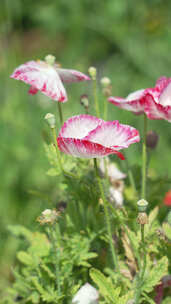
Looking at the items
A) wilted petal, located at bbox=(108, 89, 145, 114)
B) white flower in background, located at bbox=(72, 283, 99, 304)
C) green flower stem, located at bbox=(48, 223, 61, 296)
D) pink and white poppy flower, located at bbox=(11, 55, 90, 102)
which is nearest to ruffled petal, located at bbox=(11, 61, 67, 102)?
pink and white poppy flower, located at bbox=(11, 55, 90, 102)

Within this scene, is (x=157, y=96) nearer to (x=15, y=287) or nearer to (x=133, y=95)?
(x=133, y=95)

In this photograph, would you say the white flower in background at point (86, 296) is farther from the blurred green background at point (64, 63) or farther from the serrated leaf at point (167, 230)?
the blurred green background at point (64, 63)

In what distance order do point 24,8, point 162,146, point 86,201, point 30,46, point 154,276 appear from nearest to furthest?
point 154,276, point 86,201, point 162,146, point 24,8, point 30,46

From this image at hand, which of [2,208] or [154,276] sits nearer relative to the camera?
[154,276]

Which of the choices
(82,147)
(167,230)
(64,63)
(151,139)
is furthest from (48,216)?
(64,63)

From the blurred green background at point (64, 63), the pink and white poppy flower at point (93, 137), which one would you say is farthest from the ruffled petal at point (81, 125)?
the blurred green background at point (64, 63)

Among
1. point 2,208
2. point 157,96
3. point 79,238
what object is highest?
point 2,208

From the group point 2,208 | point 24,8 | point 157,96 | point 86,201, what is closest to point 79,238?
point 86,201

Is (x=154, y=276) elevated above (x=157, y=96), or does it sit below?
below
